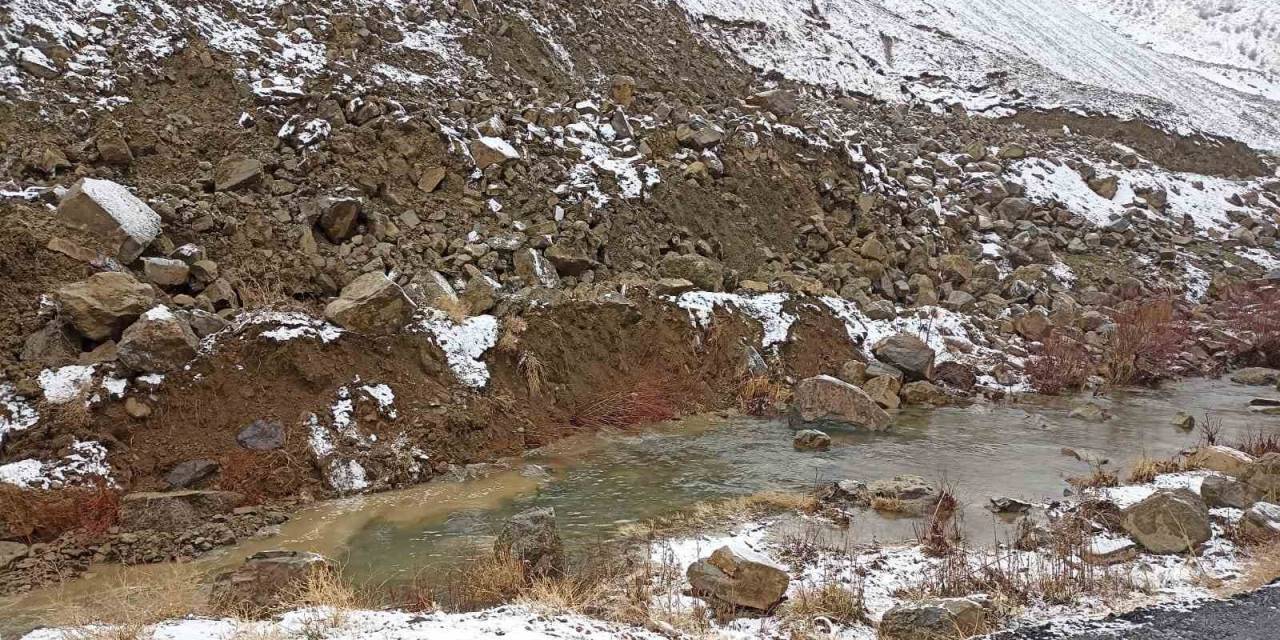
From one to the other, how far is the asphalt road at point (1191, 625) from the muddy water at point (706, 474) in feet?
5.80

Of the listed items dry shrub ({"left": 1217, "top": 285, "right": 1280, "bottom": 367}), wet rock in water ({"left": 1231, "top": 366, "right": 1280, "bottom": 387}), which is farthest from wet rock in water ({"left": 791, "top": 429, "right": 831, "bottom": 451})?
dry shrub ({"left": 1217, "top": 285, "right": 1280, "bottom": 367})

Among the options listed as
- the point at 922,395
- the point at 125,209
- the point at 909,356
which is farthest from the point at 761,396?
the point at 125,209

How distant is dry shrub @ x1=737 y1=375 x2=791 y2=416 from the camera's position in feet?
38.5

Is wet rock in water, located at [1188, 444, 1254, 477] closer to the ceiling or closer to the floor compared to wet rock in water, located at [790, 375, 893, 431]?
closer to the ceiling

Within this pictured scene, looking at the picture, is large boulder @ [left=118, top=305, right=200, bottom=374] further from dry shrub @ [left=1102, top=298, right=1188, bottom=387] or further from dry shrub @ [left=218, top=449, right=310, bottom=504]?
dry shrub @ [left=1102, top=298, right=1188, bottom=387]

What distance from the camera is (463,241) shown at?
11883 millimetres

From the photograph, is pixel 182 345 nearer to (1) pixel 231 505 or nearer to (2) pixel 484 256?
(1) pixel 231 505

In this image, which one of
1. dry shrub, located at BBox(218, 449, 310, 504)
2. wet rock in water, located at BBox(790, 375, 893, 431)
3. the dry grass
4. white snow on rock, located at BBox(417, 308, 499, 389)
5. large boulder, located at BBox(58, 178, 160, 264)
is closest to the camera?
the dry grass

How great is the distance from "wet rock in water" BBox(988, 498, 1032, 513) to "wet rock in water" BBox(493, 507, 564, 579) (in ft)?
14.6

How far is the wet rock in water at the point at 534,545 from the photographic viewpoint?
Result: 19.1 feet

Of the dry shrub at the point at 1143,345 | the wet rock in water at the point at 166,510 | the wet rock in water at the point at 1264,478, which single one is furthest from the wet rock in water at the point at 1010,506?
the dry shrub at the point at 1143,345

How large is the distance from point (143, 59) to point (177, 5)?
76.7 inches

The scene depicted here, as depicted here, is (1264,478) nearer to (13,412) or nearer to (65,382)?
(65,382)

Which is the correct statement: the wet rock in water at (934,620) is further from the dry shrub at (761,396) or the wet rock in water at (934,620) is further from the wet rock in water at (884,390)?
the wet rock in water at (884,390)
